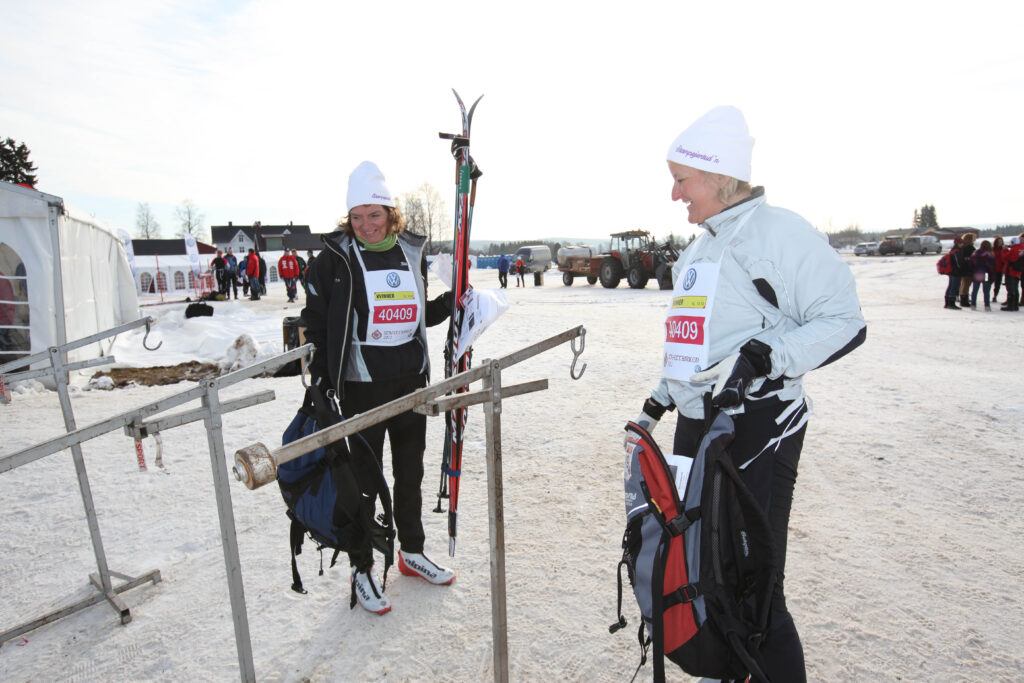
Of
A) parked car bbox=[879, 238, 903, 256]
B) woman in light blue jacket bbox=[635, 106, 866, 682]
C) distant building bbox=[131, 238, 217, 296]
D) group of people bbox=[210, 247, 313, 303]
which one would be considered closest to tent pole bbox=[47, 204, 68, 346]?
woman in light blue jacket bbox=[635, 106, 866, 682]

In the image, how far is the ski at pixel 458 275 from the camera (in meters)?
2.86

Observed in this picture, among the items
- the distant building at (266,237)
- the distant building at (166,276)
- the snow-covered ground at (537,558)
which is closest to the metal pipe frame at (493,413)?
the snow-covered ground at (537,558)

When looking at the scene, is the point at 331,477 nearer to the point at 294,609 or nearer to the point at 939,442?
the point at 294,609

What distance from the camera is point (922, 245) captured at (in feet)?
139

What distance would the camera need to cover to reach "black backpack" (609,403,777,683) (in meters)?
1.55

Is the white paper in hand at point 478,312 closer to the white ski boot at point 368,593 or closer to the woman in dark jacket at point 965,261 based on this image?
the white ski boot at point 368,593

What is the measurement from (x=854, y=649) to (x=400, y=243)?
267cm

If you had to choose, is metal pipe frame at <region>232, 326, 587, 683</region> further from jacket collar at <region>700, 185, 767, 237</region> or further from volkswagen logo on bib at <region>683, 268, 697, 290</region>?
jacket collar at <region>700, 185, 767, 237</region>

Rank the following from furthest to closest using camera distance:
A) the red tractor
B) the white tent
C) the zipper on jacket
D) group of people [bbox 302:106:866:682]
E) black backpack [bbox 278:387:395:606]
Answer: the red tractor
the white tent
the zipper on jacket
black backpack [bbox 278:387:395:606]
group of people [bbox 302:106:866:682]

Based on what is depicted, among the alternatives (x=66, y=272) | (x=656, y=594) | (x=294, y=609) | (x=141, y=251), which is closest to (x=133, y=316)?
(x=66, y=272)

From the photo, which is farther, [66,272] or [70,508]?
[66,272]

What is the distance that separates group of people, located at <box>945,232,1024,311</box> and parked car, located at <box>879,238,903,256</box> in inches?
1382

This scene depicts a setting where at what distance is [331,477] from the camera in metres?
2.22

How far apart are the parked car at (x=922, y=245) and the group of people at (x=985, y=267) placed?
3462 cm
